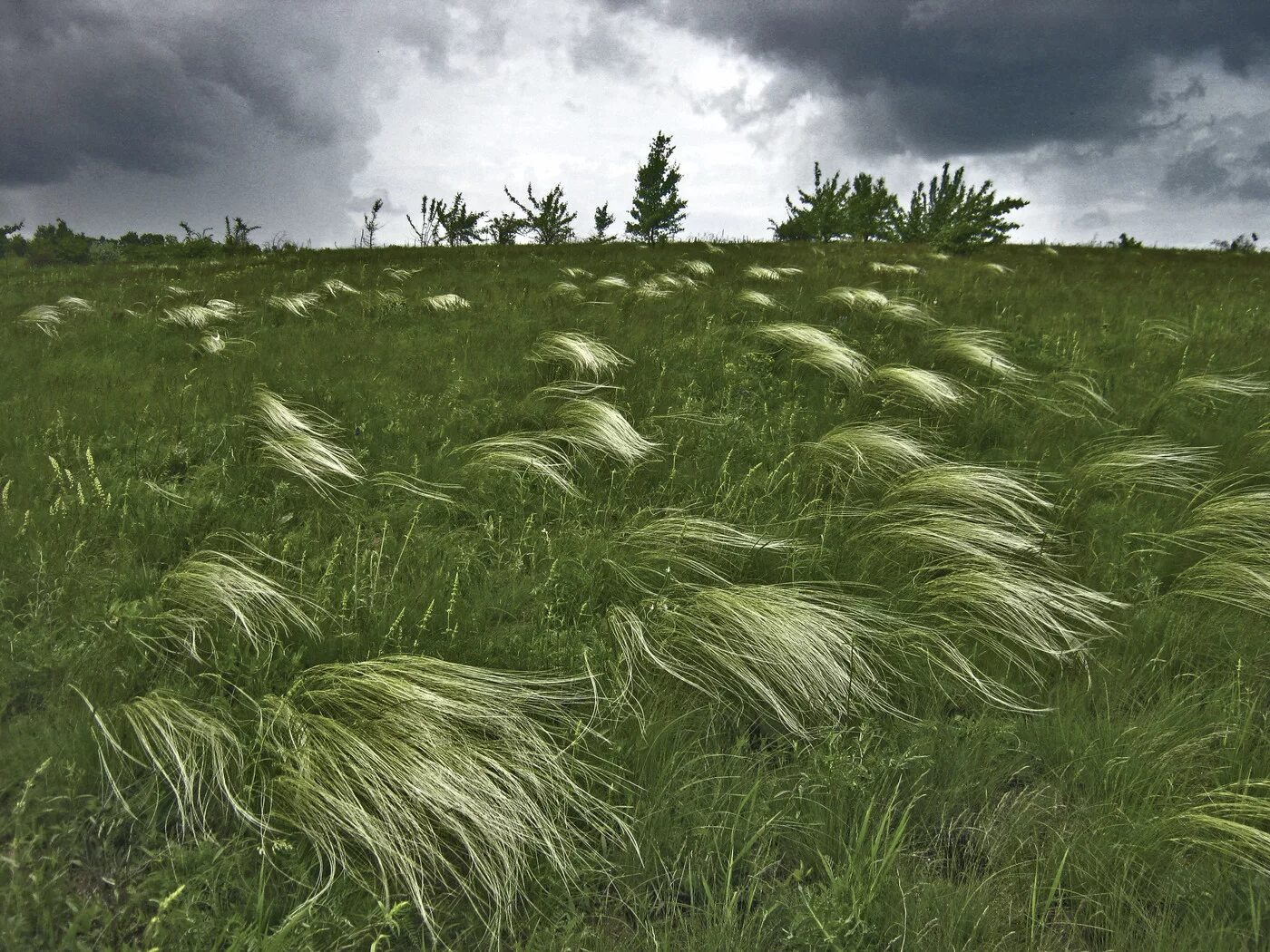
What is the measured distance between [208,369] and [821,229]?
1996 centimetres

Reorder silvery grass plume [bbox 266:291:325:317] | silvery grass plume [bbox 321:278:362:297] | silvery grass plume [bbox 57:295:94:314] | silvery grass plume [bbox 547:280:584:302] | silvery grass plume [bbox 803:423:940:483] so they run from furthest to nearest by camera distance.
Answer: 1. silvery grass plume [bbox 321:278:362:297]
2. silvery grass plume [bbox 547:280:584:302]
3. silvery grass plume [bbox 57:295:94:314]
4. silvery grass plume [bbox 266:291:325:317]
5. silvery grass plume [bbox 803:423:940:483]

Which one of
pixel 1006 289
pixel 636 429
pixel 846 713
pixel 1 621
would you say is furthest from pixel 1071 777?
pixel 1006 289

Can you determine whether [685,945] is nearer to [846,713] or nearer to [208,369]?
[846,713]

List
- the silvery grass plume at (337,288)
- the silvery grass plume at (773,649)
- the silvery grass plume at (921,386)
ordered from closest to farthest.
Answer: the silvery grass plume at (773,649) → the silvery grass plume at (921,386) → the silvery grass plume at (337,288)

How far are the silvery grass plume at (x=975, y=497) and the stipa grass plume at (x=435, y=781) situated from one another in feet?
6.83

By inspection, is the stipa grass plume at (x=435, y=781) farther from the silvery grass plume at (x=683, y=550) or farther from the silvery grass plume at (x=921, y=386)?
the silvery grass plume at (x=921, y=386)

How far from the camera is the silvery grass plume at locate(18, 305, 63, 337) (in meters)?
6.98

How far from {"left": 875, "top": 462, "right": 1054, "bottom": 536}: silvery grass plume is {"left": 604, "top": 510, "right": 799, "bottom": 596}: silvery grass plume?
0.79 meters

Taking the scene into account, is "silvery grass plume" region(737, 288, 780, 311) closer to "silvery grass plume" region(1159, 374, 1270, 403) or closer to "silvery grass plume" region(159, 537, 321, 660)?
"silvery grass plume" region(1159, 374, 1270, 403)

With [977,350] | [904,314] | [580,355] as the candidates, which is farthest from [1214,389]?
[580,355]

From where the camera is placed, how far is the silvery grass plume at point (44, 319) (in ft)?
22.9

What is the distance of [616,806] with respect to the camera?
1.77 metres

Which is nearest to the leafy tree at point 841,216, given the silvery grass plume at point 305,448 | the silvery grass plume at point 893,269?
the silvery grass plume at point 893,269

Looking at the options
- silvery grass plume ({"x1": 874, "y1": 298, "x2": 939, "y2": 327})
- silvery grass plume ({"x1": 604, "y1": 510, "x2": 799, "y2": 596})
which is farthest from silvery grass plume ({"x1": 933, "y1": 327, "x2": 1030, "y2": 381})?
silvery grass plume ({"x1": 604, "y1": 510, "x2": 799, "y2": 596})
